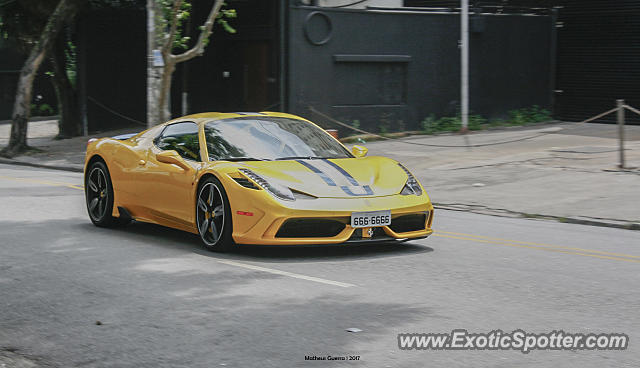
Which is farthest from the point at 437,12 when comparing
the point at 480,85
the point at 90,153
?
the point at 90,153

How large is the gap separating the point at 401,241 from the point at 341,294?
2.32 meters

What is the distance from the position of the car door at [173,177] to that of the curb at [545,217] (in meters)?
4.73

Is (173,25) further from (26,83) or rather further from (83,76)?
(83,76)

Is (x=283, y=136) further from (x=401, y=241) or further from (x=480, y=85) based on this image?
(x=480, y=85)

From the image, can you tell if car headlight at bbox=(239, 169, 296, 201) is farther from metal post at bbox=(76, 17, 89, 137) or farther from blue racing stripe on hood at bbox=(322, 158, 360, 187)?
metal post at bbox=(76, 17, 89, 137)

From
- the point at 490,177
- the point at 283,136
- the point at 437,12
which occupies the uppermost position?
the point at 437,12

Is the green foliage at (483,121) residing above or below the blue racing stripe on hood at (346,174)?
below

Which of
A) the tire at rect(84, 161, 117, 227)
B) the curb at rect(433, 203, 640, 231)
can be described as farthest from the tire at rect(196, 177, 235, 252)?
the curb at rect(433, 203, 640, 231)

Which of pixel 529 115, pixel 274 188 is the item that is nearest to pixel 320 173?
pixel 274 188

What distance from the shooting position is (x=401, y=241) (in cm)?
942

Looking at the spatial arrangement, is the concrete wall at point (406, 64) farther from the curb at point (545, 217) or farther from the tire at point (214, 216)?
the tire at point (214, 216)

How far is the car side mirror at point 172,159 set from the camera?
31.2ft

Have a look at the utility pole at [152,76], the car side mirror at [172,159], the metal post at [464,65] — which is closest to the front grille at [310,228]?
the car side mirror at [172,159]

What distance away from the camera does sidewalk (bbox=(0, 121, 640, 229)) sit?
13.0 metres
